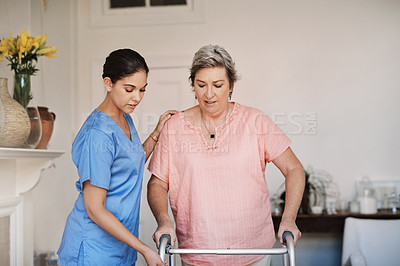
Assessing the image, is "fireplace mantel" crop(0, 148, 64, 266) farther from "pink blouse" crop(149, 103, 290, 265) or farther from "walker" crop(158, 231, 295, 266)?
"walker" crop(158, 231, 295, 266)

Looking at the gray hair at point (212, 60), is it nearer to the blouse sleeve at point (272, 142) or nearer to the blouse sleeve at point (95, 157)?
the blouse sleeve at point (272, 142)

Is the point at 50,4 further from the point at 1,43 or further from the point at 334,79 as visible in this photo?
the point at 334,79

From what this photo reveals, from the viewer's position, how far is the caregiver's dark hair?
1597mm

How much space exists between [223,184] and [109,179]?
0.52 metres

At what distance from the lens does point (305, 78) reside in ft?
11.5

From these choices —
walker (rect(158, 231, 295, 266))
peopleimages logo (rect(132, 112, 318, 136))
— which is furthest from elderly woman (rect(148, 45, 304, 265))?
peopleimages logo (rect(132, 112, 318, 136))

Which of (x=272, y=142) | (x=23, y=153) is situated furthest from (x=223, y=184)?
(x=23, y=153)

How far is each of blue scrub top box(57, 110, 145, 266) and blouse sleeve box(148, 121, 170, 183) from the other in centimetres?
25

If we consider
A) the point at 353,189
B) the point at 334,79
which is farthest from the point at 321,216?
the point at 334,79

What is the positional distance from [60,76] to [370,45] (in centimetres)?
238

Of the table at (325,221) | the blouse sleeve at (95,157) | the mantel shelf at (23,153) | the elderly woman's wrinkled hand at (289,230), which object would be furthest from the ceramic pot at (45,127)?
the table at (325,221)

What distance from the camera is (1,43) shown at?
6.61 feet

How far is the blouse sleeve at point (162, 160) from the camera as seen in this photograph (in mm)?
1934

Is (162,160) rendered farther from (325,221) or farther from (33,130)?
(325,221)
